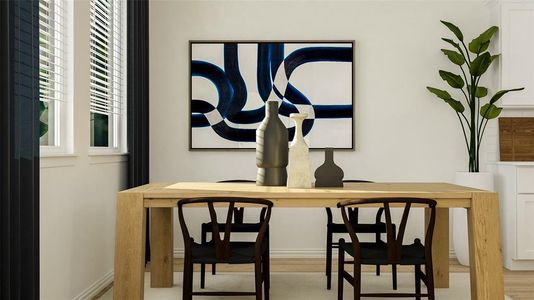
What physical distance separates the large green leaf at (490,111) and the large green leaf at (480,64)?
0.29 m

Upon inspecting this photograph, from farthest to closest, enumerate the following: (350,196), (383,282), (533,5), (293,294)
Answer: (533,5) < (383,282) < (293,294) < (350,196)

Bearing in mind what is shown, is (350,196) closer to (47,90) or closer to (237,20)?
(47,90)

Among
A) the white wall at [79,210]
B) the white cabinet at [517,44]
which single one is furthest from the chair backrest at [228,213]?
the white cabinet at [517,44]

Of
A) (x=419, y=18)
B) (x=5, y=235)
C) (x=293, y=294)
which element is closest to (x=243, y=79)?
(x=419, y=18)

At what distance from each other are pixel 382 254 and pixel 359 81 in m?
2.29

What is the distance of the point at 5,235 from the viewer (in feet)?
7.09

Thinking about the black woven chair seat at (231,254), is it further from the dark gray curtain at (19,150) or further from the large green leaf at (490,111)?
the large green leaf at (490,111)

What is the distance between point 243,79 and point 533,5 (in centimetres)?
262

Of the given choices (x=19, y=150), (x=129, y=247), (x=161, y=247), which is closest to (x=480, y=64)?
(x=161, y=247)

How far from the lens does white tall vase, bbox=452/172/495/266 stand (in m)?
4.46

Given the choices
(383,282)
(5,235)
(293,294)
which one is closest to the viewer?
(5,235)

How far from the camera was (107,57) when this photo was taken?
4.05 meters

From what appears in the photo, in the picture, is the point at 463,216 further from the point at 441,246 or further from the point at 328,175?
the point at 328,175

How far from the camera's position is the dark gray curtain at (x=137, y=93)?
432 centimetres
